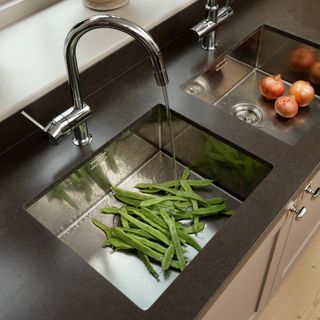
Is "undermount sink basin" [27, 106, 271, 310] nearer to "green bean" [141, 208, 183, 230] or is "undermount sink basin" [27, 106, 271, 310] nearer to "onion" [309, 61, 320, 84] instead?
"green bean" [141, 208, 183, 230]

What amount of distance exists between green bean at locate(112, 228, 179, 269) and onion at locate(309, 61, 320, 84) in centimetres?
80

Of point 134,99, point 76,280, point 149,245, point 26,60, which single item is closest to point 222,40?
point 134,99

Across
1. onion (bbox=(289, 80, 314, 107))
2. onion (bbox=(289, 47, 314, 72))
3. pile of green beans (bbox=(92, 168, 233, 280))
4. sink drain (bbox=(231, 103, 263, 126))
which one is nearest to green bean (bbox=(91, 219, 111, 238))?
pile of green beans (bbox=(92, 168, 233, 280))

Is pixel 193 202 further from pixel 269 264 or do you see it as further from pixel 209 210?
pixel 269 264

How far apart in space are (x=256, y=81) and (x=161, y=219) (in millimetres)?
662

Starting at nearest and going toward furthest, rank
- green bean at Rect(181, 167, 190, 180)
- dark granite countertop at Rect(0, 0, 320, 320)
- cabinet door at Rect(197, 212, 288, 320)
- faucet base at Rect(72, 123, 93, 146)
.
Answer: dark granite countertop at Rect(0, 0, 320, 320)
cabinet door at Rect(197, 212, 288, 320)
faucet base at Rect(72, 123, 93, 146)
green bean at Rect(181, 167, 190, 180)

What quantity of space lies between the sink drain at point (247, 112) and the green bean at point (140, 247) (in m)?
0.56

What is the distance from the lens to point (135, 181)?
1.26 m

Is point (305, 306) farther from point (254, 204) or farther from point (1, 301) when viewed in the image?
point (1, 301)

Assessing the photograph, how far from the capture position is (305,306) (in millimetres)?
1625

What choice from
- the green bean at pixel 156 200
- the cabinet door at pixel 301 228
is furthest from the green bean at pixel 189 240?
the cabinet door at pixel 301 228

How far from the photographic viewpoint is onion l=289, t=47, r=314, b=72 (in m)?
1.42

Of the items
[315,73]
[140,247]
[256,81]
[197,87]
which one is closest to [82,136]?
[140,247]

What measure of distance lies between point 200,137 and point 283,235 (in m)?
0.33
